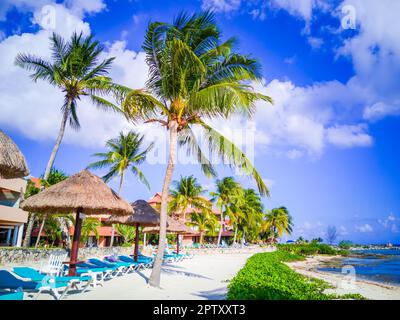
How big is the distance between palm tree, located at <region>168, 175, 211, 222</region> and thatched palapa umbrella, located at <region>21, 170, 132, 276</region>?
24.9 metres

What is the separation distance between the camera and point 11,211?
2072 centimetres

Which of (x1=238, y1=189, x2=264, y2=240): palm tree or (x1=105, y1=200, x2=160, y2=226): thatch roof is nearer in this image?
(x1=105, y1=200, x2=160, y2=226): thatch roof

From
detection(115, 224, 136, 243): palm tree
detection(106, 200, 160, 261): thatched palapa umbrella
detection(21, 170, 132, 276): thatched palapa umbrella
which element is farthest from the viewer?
detection(115, 224, 136, 243): palm tree

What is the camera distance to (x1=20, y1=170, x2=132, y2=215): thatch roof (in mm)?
7602

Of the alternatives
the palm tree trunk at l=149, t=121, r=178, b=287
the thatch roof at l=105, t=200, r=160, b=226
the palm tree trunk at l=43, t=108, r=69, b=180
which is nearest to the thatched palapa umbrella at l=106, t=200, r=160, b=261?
the thatch roof at l=105, t=200, r=160, b=226

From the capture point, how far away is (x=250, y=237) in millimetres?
59469

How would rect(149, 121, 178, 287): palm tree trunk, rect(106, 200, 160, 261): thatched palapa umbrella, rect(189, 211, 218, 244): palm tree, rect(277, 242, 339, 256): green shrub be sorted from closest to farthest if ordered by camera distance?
1. rect(149, 121, 178, 287): palm tree trunk
2. rect(106, 200, 160, 261): thatched palapa umbrella
3. rect(189, 211, 218, 244): palm tree
4. rect(277, 242, 339, 256): green shrub

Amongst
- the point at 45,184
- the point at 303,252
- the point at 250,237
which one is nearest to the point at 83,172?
the point at 45,184

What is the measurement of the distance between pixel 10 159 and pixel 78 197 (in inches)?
93.6

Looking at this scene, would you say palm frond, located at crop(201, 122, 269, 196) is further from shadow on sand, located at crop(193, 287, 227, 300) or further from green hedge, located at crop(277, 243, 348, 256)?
green hedge, located at crop(277, 243, 348, 256)

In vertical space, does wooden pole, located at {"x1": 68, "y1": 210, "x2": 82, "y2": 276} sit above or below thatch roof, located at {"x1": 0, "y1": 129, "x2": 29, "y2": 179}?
below

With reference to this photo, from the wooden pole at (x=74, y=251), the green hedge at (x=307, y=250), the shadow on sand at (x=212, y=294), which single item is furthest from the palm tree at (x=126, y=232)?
the green hedge at (x=307, y=250)

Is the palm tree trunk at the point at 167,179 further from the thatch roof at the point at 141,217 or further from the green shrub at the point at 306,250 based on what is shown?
the green shrub at the point at 306,250
